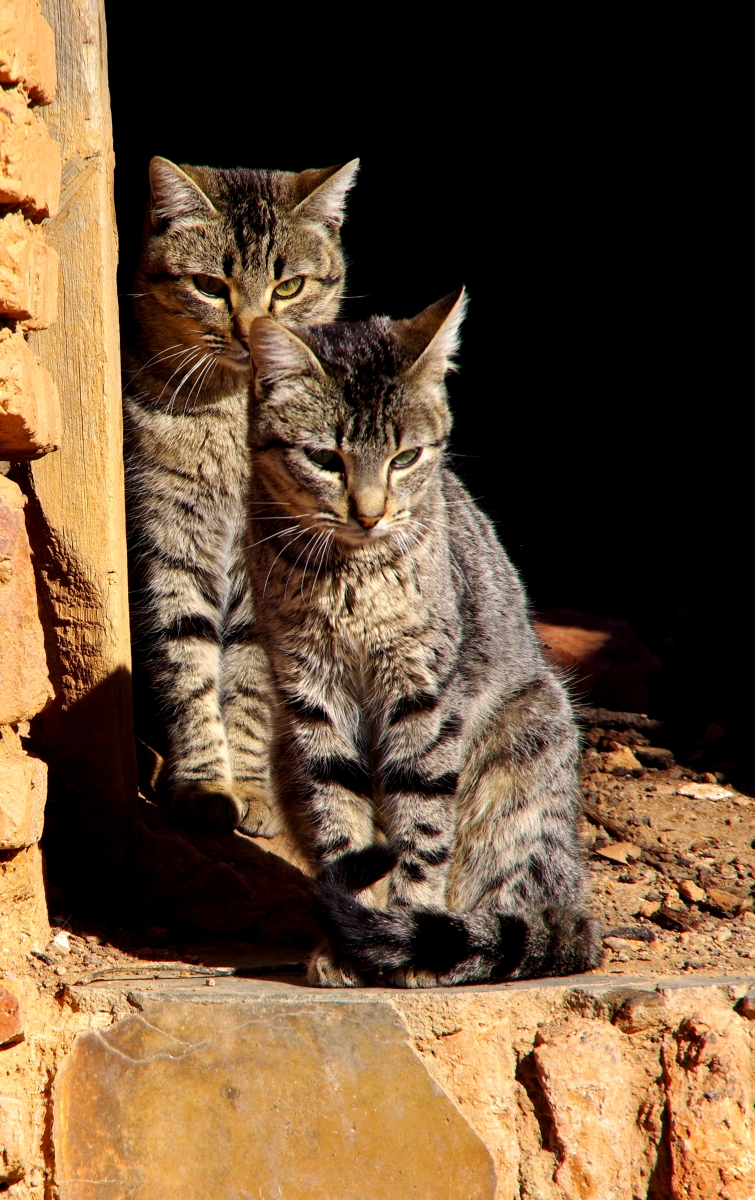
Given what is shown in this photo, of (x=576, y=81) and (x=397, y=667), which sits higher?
(x=576, y=81)

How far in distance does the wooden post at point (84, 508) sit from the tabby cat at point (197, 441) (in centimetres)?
76

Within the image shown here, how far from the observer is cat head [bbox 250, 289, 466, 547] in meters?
2.74

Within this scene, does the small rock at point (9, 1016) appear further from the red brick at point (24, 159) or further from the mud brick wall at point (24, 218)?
the red brick at point (24, 159)

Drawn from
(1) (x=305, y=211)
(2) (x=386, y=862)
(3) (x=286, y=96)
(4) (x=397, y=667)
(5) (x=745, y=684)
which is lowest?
(5) (x=745, y=684)

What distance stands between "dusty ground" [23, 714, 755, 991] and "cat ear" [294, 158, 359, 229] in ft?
7.16

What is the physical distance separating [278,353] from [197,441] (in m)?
1.12

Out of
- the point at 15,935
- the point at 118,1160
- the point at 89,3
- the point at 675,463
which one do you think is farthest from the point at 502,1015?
the point at 675,463

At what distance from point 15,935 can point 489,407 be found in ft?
13.4

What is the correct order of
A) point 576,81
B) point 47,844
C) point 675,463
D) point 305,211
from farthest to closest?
point 675,463 < point 576,81 < point 305,211 < point 47,844

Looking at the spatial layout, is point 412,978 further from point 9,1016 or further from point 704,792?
point 704,792

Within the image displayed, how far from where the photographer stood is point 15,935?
2439 mm

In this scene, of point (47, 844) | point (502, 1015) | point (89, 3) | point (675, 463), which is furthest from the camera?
point (675, 463)

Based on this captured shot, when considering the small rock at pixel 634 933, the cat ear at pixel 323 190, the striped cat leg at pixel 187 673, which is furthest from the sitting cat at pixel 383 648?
the cat ear at pixel 323 190

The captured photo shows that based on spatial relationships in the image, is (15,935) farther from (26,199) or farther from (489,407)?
(489,407)
